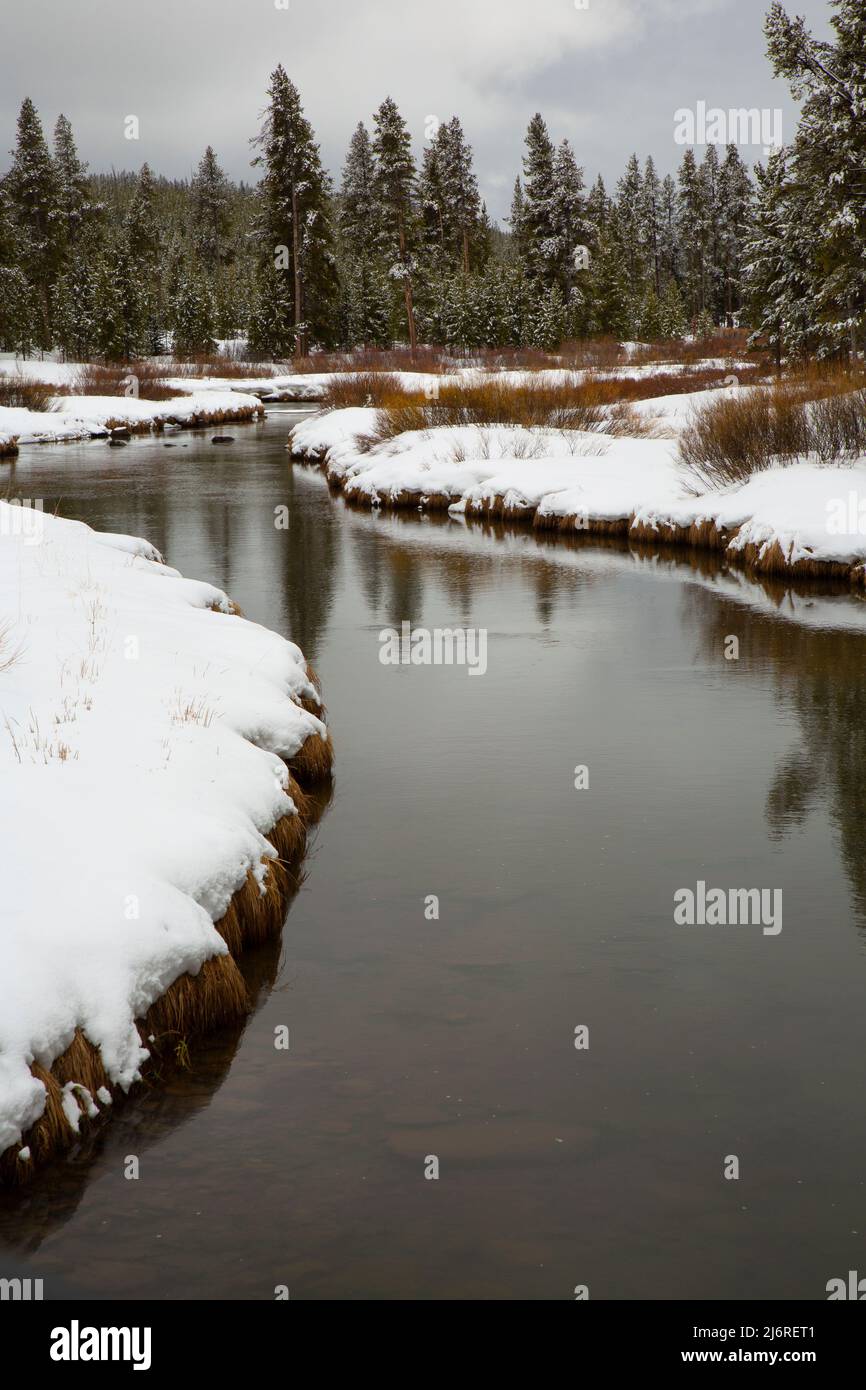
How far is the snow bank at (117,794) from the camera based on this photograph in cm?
481

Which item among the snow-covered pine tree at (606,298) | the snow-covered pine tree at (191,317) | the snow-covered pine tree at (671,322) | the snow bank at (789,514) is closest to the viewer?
the snow bank at (789,514)

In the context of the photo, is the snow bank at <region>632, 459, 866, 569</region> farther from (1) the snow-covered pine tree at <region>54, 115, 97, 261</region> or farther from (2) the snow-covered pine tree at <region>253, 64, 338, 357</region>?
(1) the snow-covered pine tree at <region>54, 115, 97, 261</region>

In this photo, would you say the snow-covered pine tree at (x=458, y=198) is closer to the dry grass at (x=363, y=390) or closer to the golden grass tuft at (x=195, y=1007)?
the dry grass at (x=363, y=390)

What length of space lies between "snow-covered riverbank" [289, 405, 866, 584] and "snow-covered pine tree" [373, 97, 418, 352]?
34823 millimetres

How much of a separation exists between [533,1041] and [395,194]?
6065 cm

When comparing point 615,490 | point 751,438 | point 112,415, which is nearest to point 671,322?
point 112,415

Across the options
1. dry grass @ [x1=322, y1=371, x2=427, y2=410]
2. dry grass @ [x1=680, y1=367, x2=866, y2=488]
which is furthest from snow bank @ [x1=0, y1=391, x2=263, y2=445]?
dry grass @ [x1=680, y1=367, x2=866, y2=488]

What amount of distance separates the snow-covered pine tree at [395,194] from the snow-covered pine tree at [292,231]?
117 inches

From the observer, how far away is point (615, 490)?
20656mm

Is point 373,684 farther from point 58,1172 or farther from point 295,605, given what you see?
point 58,1172

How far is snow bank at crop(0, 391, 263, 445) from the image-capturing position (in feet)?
120

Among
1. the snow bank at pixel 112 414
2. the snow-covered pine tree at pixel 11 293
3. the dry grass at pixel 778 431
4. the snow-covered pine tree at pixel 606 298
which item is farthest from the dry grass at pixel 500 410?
the snow-covered pine tree at pixel 606 298

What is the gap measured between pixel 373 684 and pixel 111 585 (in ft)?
9.01
